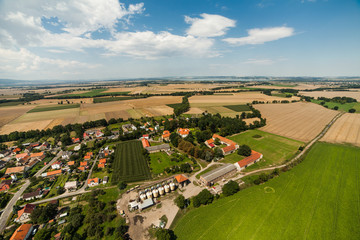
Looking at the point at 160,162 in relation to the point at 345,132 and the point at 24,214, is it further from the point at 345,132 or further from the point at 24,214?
the point at 345,132

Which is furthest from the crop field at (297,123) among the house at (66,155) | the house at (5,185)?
the house at (5,185)

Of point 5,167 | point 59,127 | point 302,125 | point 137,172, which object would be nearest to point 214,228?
point 137,172

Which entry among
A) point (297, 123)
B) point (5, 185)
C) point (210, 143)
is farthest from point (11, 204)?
point (297, 123)

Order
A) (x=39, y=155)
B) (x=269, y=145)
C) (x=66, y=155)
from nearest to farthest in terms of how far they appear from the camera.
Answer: (x=66, y=155) → (x=39, y=155) → (x=269, y=145)

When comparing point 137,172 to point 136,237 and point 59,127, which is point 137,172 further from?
point 59,127

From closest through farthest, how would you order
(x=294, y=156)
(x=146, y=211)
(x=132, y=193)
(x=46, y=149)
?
(x=146, y=211), (x=132, y=193), (x=294, y=156), (x=46, y=149)

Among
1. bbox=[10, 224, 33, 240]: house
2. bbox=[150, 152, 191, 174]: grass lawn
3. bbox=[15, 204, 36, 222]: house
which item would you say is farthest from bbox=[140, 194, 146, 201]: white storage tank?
bbox=[15, 204, 36, 222]: house

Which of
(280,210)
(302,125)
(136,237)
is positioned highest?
(302,125)
